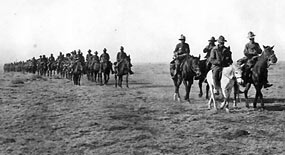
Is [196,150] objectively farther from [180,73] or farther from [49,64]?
[49,64]

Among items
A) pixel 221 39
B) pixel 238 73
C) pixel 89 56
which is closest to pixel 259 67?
pixel 238 73

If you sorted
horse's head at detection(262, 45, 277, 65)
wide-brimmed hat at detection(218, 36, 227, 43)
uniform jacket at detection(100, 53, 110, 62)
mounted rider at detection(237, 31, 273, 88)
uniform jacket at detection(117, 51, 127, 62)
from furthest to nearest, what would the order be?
uniform jacket at detection(100, 53, 110, 62), uniform jacket at detection(117, 51, 127, 62), mounted rider at detection(237, 31, 273, 88), wide-brimmed hat at detection(218, 36, 227, 43), horse's head at detection(262, 45, 277, 65)

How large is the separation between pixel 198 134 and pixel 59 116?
6.28 metres

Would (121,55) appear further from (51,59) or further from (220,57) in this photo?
(51,59)

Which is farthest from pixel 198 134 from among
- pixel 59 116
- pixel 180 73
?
pixel 180 73

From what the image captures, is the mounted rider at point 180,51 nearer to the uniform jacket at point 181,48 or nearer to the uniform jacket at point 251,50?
the uniform jacket at point 181,48

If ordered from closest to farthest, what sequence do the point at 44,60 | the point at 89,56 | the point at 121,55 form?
1. the point at 121,55
2. the point at 89,56
3. the point at 44,60

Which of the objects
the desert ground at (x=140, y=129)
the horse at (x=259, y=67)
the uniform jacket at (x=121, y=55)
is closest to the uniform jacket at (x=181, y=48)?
the desert ground at (x=140, y=129)

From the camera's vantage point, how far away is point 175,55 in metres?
18.1

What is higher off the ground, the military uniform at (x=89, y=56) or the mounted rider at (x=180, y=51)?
the military uniform at (x=89, y=56)

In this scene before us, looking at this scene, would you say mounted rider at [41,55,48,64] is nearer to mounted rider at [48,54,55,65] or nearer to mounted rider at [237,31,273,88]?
mounted rider at [48,54,55,65]

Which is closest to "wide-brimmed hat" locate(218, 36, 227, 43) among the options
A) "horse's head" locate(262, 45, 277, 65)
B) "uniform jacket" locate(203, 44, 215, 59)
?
"horse's head" locate(262, 45, 277, 65)

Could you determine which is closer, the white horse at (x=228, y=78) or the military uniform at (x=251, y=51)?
the white horse at (x=228, y=78)

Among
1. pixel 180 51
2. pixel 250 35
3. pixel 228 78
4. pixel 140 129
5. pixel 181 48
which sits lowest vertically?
pixel 140 129
